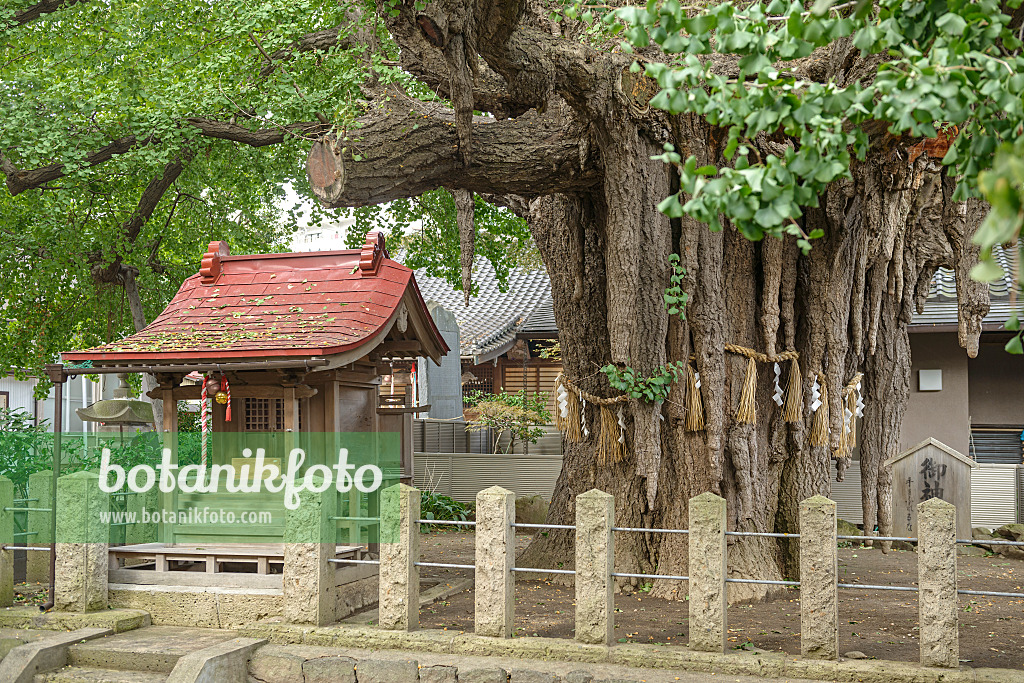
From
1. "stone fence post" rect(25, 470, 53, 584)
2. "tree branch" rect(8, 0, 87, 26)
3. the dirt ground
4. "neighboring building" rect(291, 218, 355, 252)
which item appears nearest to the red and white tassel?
the dirt ground

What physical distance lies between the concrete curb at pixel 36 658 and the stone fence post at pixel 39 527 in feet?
8.40

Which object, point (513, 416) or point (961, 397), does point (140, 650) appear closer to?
point (513, 416)

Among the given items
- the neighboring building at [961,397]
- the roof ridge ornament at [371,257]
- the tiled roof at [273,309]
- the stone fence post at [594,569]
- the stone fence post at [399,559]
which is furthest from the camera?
the neighboring building at [961,397]

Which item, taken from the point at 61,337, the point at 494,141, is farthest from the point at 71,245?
the point at 494,141

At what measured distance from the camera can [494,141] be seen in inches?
337

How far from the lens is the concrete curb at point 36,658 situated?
23.1 feet

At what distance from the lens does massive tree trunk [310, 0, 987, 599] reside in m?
8.02

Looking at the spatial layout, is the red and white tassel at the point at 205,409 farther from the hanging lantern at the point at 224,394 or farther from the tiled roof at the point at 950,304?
the tiled roof at the point at 950,304

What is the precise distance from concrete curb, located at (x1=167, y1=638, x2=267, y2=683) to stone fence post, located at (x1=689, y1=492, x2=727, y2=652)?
347 centimetres

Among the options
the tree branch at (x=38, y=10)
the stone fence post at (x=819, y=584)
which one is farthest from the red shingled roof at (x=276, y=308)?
A: the tree branch at (x=38, y=10)

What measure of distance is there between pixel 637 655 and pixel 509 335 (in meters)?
11.0

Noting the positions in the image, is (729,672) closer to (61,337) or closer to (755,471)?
(755,471)

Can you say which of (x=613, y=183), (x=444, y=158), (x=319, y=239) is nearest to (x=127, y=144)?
(x=444, y=158)

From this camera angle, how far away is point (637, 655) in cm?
672
